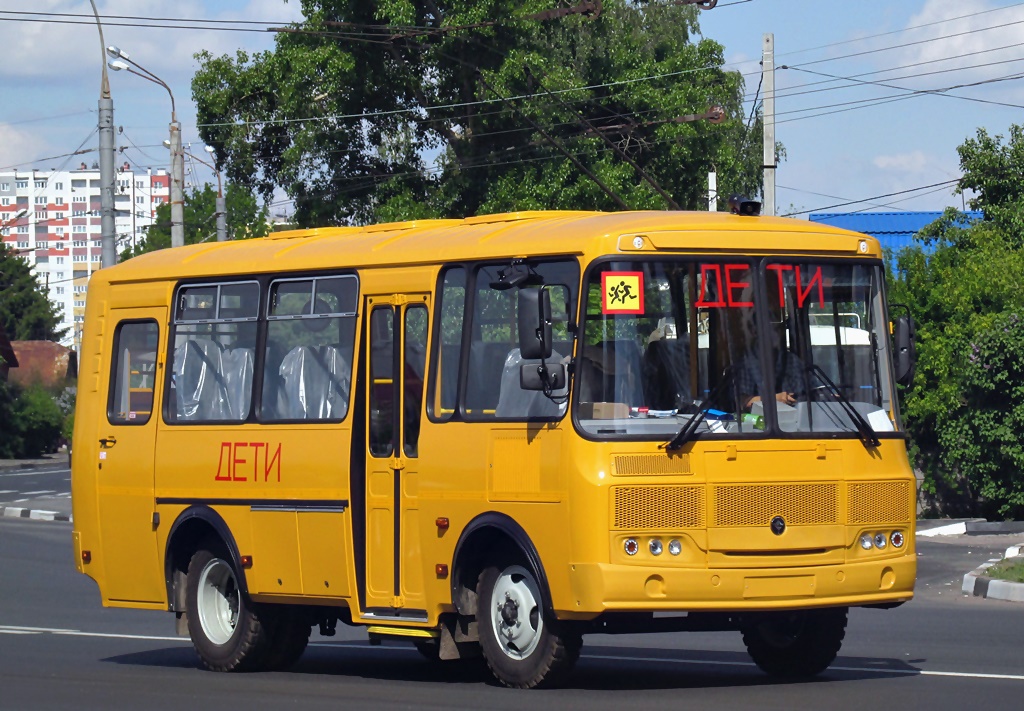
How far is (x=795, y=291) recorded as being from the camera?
31.6ft

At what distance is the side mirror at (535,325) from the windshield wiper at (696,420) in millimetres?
818

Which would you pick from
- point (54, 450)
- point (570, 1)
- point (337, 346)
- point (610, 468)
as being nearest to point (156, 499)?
point (337, 346)

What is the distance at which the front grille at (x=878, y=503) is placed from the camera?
9.38m

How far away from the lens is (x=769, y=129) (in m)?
27.3

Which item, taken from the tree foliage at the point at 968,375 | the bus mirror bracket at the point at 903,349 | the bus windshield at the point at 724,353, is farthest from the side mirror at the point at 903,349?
the tree foliage at the point at 968,375

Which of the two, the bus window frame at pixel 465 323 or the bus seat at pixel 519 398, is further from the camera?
the bus window frame at pixel 465 323

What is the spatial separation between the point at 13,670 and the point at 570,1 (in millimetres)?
30596

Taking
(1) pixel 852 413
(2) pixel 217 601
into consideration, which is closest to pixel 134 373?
(2) pixel 217 601

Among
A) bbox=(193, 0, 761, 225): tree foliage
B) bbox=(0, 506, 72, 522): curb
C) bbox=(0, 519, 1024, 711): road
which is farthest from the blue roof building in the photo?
bbox=(0, 519, 1024, 711): road

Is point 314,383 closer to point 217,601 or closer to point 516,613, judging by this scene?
point 217,601

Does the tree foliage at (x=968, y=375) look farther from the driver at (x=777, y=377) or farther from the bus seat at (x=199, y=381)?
the driver at (x=777, y=377)

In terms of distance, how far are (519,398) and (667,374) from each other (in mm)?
913

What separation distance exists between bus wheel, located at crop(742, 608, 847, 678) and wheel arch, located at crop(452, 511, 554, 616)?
5.08 ft

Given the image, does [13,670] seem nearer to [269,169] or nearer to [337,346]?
[337,346]
